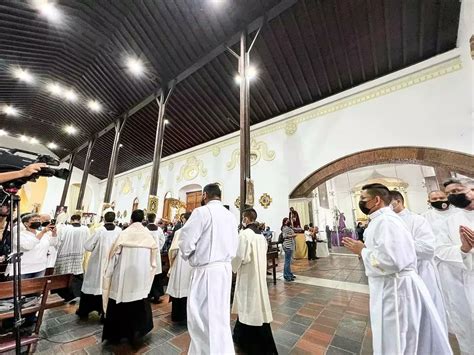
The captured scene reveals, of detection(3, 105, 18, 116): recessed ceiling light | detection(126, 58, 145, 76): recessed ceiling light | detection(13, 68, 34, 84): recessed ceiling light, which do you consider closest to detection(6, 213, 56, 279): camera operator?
detection(126, 58, 145, 76): recessed ceiling light

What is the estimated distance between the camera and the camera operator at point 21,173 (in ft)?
4.17

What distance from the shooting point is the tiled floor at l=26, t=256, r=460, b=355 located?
6.84ft

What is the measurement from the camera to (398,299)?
140 cm

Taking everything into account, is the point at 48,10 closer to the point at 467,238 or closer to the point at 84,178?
the point at 84,178

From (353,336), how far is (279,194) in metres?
5.40

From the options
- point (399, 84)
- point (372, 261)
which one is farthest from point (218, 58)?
point (372, 261)

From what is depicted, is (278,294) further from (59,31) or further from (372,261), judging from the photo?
(59,31)

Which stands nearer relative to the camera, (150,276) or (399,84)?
(150,276)

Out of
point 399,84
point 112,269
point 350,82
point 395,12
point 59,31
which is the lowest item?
point 112,269

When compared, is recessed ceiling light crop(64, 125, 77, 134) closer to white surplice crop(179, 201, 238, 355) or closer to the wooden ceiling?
the wooden ceiling

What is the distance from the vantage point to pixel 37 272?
272 cm

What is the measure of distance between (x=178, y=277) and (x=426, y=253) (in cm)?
273

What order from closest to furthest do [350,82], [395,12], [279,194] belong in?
1. [395,12]
2. [350,82]
3. [279,194]

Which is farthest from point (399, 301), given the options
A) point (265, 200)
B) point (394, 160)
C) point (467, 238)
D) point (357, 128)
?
point (265, 200)
